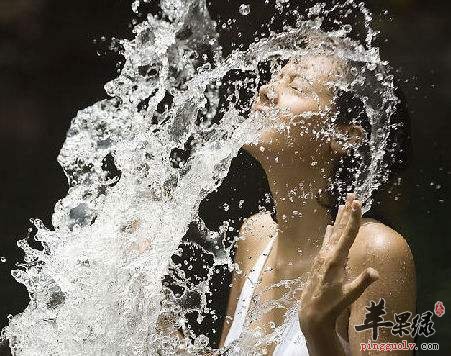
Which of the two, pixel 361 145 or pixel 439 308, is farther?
pixel 439 308

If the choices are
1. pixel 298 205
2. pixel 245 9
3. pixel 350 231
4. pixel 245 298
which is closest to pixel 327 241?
pixel 350 231

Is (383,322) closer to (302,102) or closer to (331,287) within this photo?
(331,287)

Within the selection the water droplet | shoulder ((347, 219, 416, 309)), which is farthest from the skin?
the water droplet

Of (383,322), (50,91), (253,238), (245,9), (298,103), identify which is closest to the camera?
(383,322)

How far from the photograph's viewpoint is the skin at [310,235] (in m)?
1.05

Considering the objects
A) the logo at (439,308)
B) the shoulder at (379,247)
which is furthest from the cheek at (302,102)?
the logo at (439,308)

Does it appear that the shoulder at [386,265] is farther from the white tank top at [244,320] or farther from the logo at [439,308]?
the logo at [439,308]

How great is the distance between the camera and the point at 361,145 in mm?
1375

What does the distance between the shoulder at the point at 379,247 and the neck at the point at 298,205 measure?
0.47 feet

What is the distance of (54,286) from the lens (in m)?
1.46

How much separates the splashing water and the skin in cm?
4

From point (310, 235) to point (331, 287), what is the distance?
15.8 inches

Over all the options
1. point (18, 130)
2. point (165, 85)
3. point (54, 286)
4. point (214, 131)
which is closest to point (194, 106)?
point (214, 131)

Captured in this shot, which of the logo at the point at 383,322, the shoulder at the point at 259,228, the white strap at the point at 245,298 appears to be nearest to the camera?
the logo at the point at 383,322
